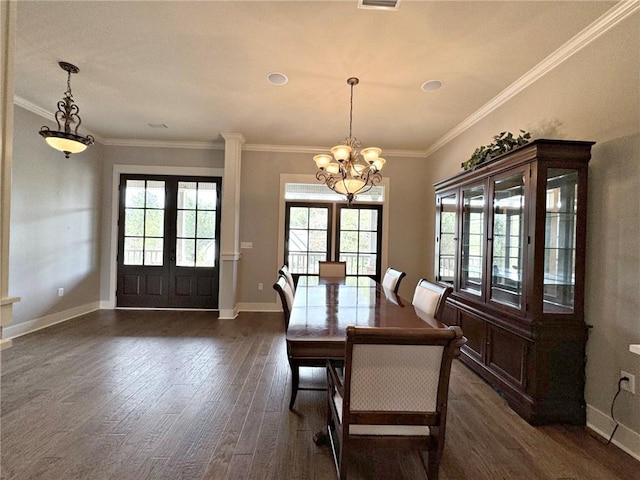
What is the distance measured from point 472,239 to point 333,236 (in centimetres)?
262

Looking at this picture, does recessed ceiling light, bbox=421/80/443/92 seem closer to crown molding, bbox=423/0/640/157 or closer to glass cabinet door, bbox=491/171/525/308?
crown molding, bbox=423/0/640/157

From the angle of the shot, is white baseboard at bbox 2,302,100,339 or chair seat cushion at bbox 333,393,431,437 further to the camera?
white baseboard at bbox 2,302,100,339

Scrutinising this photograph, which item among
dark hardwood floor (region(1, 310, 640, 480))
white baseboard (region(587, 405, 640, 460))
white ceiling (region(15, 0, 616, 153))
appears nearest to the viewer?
dark hardwood floor (region(1, 310, 640, 480))

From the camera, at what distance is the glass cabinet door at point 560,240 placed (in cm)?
229

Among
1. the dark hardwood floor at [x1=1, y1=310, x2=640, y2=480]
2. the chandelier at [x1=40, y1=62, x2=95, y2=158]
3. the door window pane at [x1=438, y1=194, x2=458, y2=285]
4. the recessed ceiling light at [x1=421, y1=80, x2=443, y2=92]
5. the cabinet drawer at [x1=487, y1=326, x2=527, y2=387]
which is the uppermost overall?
the recessed ceiling light at [x1=421, y1=80, x2=443, y2=92]

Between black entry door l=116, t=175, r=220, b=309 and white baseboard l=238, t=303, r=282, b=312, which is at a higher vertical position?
black entry door l=116, t=175, r=220, b=309

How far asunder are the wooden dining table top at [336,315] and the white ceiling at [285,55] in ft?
6.90

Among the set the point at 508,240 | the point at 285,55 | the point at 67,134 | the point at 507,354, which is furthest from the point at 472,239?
the point at 67,134

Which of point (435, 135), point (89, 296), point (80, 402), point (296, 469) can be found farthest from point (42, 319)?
point (435, 135)

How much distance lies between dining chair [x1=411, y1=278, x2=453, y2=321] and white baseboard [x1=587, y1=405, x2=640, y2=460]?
1267mm

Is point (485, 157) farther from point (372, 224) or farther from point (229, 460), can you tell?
point (229, 460)

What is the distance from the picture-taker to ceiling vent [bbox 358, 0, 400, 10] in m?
2.07

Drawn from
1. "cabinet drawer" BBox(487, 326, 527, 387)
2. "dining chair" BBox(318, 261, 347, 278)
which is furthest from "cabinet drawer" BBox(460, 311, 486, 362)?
"dining chair" BBox(318, 261, 347, 278)

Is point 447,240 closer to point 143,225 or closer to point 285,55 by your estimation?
point 285,55
